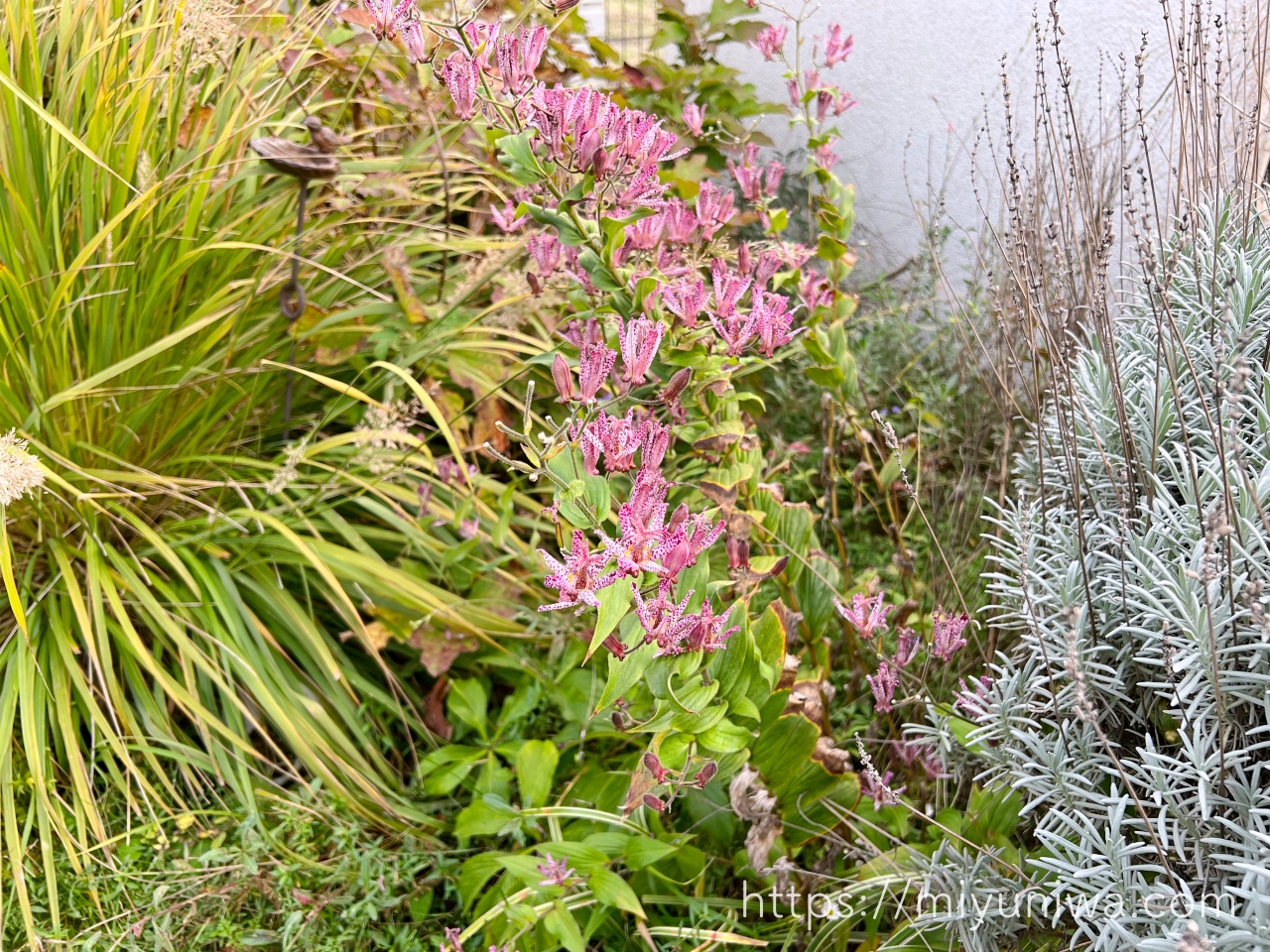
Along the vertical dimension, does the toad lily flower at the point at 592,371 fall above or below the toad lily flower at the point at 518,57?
below

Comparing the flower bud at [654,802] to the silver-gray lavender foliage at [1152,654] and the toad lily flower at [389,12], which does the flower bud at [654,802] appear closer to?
the silver-gray lavender foliage at [1152,654]

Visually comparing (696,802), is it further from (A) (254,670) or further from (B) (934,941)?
(A) (254,670)

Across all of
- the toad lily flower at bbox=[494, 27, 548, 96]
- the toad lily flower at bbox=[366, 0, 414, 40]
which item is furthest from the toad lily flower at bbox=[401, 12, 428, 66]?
the toad lily flower at bbox=[494, 27, 548, 96]

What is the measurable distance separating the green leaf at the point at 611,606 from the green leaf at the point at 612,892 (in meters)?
0.58

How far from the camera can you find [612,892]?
1.47 meters

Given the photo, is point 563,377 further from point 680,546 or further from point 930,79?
point 930,79

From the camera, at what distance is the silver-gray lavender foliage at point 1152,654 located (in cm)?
104

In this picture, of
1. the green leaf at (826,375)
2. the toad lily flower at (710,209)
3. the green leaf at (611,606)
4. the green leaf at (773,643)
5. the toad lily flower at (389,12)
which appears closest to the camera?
the green leaf at (611,606)

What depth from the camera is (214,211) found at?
2385 mm

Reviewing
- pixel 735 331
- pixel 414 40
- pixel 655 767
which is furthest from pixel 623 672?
pixel 414 40

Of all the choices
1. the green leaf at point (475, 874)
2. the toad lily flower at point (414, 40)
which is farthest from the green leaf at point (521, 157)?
the green leaf at point (475, 874)

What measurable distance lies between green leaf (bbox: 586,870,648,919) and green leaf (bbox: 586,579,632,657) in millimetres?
580

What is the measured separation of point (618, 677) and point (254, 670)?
1.07 metres

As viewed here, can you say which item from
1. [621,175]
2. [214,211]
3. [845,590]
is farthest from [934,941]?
[214,211]
